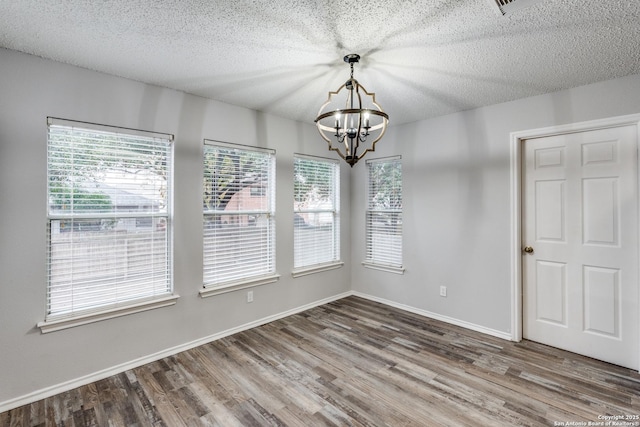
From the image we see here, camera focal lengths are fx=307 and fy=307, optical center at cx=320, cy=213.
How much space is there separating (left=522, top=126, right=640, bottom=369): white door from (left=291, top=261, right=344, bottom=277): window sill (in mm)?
2359

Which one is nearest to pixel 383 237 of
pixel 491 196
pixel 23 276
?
pixel 491 196

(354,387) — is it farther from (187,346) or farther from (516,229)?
(516,229)

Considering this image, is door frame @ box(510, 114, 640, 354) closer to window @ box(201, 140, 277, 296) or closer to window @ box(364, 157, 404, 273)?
window @ box(364, 157, 404, 273)

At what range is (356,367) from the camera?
2.73 meters

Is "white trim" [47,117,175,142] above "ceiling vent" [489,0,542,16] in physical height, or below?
below

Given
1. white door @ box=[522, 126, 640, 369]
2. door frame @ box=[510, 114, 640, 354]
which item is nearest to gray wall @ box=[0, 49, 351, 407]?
door frame @ box=[510, 114, 640, 354]

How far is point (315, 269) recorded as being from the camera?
430 cm

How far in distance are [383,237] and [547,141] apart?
7.28ft

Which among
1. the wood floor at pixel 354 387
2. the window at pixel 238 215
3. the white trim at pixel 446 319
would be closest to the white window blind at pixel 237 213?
the window at pixel 238 215

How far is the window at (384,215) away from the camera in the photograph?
430 centimetres

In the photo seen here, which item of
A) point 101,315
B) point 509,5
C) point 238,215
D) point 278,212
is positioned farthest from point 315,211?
point 509,5

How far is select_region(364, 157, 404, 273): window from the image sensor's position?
14.1 ft

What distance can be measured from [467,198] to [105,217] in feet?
12.1

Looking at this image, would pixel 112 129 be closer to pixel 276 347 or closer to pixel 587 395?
pixel 276 347
